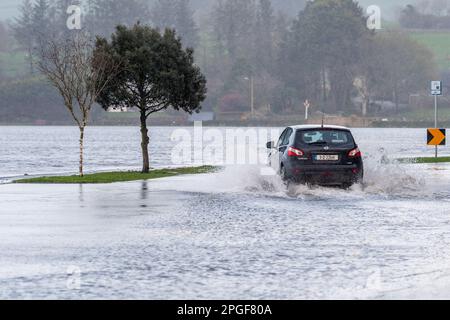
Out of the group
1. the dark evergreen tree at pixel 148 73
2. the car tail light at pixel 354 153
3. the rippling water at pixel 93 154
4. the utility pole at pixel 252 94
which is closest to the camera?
the car tail light at pixel 354 153

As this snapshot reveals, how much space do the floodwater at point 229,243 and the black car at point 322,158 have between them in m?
0.45

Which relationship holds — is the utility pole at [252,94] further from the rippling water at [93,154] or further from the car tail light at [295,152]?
the car tail light at [295,152]

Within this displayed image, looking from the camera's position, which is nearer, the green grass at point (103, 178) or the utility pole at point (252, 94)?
the green grass at point (103, 178)

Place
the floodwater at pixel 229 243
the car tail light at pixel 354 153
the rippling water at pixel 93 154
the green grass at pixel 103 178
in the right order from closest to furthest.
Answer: the floodwater at pixel 229 243, the car tail light at pixel 354 153, the green grass at pixel 103 178, the rippling water at pixel 93 154

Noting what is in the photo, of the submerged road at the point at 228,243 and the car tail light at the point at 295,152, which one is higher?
the car tail light at the point at 295,152

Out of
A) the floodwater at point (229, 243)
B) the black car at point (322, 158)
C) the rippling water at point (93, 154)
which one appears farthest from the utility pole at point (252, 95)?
the black car at point (322, 158)

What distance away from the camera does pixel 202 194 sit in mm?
25328

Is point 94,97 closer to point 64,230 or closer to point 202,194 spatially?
point 202,194

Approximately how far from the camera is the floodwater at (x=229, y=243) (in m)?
11.0

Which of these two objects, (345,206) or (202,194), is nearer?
(345,206)

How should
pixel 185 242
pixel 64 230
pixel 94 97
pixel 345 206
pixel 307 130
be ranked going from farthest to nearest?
1. pixel 94 97
2. pixel 307 130
3. pixel 345 206
4. pixel 64 230
5. pixel 185 242
